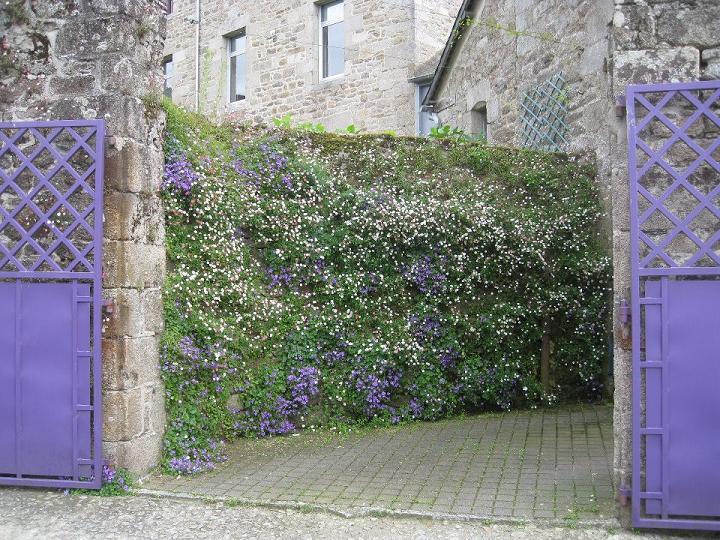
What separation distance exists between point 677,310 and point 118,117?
3837mm

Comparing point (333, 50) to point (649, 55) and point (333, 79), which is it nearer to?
point (333, 79)

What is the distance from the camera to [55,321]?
4.86 meters

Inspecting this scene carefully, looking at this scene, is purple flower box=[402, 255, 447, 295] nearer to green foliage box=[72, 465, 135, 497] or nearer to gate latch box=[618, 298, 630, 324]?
gate latch box=[618, 298, 630, 324]

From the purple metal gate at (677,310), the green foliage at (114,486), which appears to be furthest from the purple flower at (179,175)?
the purple metal gate at (677,310)

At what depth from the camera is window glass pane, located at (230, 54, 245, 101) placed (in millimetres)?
15508

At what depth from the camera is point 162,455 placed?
5.35 meters

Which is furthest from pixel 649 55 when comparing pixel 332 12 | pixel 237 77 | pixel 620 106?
pixel 237 77

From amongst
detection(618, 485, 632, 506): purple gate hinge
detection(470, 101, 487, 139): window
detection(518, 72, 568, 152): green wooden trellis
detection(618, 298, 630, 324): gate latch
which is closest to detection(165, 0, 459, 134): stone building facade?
detection(470, 101, 487, 139): window

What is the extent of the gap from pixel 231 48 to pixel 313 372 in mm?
11207

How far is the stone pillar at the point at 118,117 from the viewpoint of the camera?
4.95 metres

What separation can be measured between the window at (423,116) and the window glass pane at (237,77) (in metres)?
4.28

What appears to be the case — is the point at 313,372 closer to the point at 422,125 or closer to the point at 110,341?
the point at 110,341

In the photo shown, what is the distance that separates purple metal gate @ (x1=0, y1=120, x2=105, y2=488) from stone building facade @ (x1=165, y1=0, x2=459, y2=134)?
7404 millimetres

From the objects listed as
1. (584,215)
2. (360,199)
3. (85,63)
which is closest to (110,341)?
(85,63)
